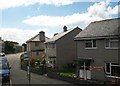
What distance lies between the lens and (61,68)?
47344mm

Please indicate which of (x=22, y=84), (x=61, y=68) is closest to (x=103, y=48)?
(x=22, y=84)

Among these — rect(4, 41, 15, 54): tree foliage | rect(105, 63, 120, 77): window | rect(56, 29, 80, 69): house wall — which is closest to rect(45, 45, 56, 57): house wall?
rect(56, 29, 80, 69): house wall

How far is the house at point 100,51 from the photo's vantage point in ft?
93.4

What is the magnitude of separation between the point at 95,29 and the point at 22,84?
11.6m

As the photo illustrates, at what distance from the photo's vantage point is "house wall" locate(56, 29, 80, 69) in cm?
4778

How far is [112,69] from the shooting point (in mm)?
28641

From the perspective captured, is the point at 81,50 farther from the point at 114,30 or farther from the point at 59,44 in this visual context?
the point at 59,44

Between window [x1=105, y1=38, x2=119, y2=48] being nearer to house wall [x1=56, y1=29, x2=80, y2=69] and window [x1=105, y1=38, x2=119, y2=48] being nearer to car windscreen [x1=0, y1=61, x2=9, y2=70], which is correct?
car windscreen [x1=0, y1=61, x2=9, y2=70]

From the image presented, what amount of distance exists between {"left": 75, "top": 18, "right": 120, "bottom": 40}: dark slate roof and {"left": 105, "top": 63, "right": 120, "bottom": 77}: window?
3.31 meters

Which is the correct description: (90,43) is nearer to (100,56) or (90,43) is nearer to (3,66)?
(100,56)

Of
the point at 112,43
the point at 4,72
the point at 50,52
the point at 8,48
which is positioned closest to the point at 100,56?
the point at 112,43

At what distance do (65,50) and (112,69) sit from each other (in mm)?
20340

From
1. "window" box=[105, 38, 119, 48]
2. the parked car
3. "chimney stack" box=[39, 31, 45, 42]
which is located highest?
"chimney stack" box=[39, 31, 45, 42]

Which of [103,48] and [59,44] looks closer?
[103,48]
